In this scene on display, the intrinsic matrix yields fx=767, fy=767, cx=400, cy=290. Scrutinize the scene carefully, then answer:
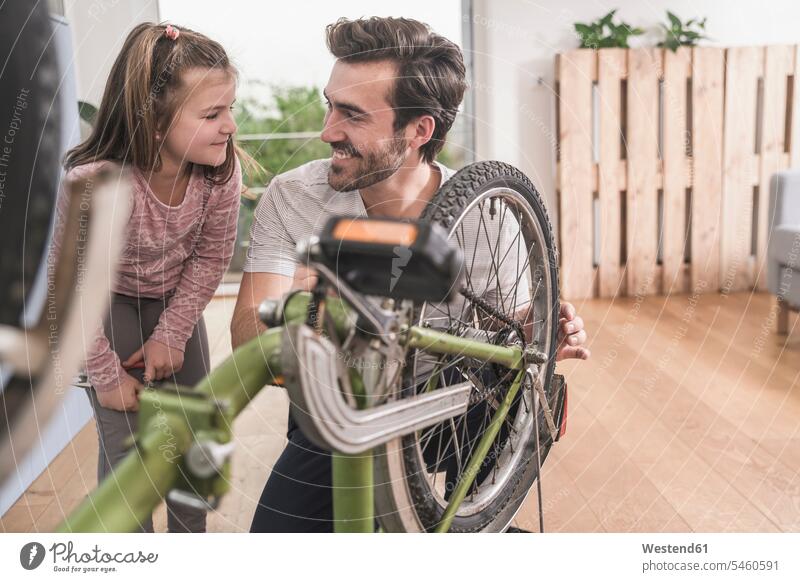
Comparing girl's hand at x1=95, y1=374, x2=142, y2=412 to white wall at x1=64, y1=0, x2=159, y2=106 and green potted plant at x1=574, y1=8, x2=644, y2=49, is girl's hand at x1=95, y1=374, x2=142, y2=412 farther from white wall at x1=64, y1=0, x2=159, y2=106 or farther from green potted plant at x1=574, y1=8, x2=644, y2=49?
green potted plant at x1=574, y1=8, x2=644, y2=49

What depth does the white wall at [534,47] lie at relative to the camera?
0.77 meters

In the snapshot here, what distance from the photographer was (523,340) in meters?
0.76

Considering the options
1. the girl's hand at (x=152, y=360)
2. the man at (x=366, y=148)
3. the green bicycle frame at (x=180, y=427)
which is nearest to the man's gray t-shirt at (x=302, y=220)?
the man at (x=366, y=148)

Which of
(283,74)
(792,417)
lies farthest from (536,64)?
(792,417)

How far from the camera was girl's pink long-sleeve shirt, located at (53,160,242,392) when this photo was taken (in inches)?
26.1

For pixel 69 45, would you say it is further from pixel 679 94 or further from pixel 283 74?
pixel 679 94

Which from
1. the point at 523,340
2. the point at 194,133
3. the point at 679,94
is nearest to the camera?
the point at 194,133

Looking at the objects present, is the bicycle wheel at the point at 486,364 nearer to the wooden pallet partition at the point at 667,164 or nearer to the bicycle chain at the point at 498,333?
the bicycle chain at the point at 498,333

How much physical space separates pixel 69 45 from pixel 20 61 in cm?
5

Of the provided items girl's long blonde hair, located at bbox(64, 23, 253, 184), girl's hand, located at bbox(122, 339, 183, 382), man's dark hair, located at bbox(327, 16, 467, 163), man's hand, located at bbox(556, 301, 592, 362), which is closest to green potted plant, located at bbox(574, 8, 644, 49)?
man's dark hair, located at bbox(327, 16, 467, 163)

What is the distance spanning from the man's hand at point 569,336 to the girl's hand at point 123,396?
430mm

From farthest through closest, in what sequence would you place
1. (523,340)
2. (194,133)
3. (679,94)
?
(679,94) → (523,340) → (194,133)

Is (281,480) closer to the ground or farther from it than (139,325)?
closer to the ground

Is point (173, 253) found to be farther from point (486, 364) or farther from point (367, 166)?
point (486, 364)
